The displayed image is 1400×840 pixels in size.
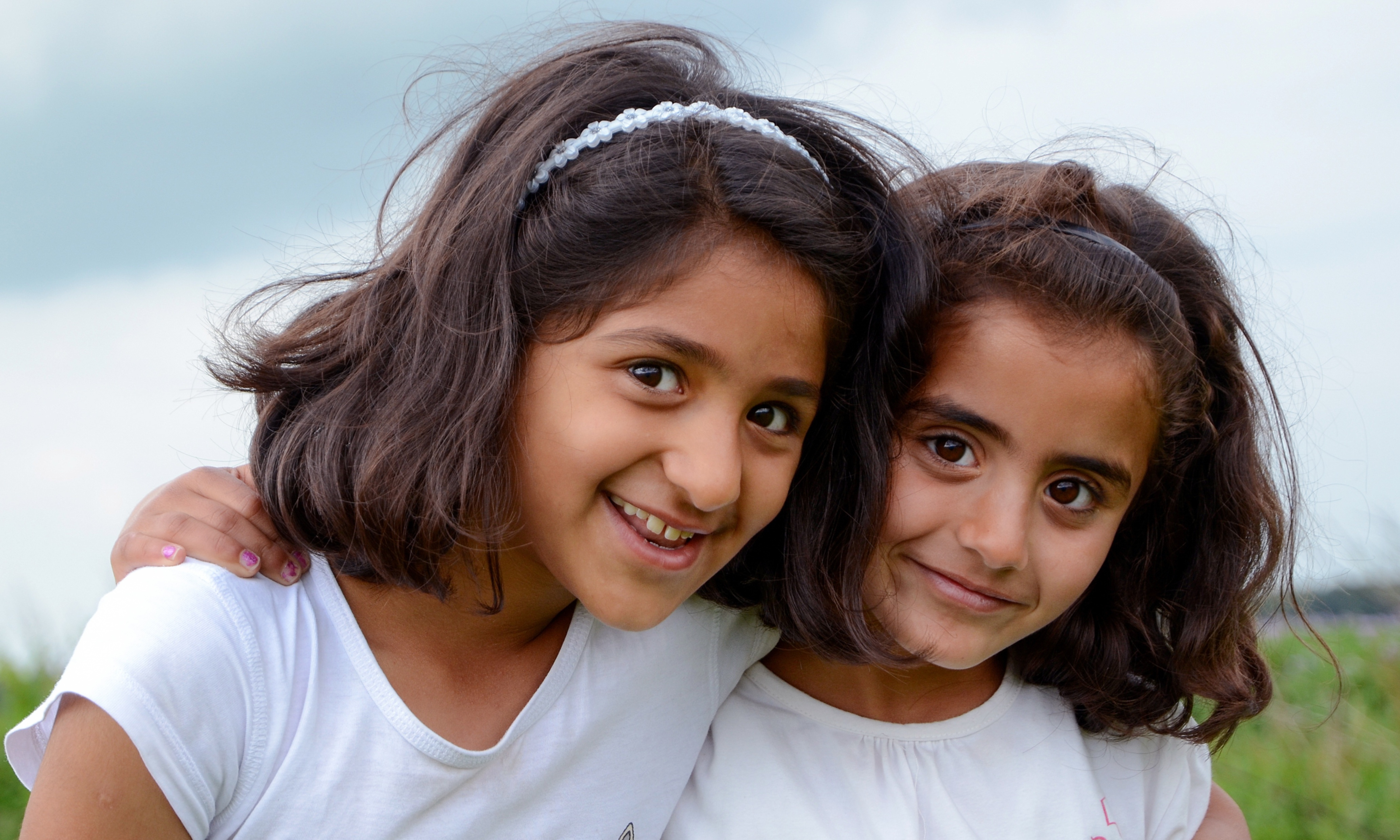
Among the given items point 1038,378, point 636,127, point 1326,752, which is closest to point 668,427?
point 636,127

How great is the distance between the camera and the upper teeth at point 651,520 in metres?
1.76

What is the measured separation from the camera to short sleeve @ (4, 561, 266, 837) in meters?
1.61

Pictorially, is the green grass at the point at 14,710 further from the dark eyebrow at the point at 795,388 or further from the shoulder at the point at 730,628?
the dark eyebrow at the point at 795,388

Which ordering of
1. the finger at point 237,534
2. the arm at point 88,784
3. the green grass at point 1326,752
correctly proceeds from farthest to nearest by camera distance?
the green grass at point 1326,752 < the finger at point 237,534 < the arm at point 88,784

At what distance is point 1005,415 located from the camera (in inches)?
74.7

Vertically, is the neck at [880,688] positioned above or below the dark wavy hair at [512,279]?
below

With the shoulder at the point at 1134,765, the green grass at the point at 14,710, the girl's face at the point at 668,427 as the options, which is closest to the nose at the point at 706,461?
the girl's face at the point at 668,427

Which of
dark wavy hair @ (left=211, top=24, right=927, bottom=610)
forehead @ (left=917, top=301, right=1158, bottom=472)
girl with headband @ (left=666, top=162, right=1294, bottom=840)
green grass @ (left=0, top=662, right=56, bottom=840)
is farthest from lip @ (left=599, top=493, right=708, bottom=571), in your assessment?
green grass @ (left=0, top=662, right=56, bottom=840)

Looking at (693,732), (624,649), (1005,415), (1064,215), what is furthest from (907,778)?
(1064,215)

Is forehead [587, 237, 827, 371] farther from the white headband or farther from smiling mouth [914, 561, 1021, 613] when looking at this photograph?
smiling mouth [914, 561, 1021, 613]

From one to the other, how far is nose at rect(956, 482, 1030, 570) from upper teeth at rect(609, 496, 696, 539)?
19.0 inches

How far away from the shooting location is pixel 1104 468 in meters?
1.99

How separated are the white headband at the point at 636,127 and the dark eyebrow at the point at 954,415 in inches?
17.7

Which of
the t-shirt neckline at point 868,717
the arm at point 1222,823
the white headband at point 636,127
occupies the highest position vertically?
the white headband at point 636,127
